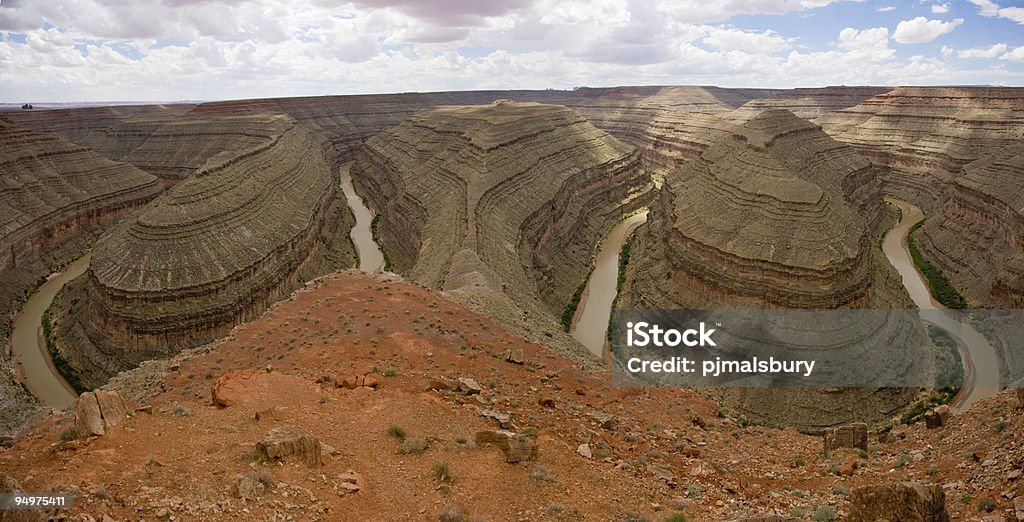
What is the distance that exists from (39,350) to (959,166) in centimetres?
10610

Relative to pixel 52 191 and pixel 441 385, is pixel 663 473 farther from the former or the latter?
pixel 52 191

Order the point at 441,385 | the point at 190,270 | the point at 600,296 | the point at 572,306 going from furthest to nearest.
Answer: the point at 600,296 → the point at 572,306 → the point at 190,270 → the point at 441,385

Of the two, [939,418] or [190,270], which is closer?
[939,418]

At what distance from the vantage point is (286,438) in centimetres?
1402

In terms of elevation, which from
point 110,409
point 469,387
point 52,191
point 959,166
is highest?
point 110,409

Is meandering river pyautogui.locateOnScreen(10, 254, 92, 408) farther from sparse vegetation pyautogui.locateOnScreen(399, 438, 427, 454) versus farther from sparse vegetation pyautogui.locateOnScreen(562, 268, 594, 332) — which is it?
sparse vegetation pyautogui.locateOnScreen(399, 438, 427, 454)

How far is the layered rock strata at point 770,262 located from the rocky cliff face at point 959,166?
8038 millimetres

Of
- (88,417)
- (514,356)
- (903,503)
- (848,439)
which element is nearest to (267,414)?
(88,417)

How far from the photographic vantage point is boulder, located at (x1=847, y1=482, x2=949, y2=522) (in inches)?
420

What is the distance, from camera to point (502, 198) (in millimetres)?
65500

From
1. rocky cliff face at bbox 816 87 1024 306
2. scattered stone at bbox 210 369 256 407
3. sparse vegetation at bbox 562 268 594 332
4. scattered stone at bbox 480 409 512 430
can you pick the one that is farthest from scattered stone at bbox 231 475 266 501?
rocky cliff face at bbox 816 87 1024 306

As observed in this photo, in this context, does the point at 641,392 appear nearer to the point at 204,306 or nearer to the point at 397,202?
the point at 204,306

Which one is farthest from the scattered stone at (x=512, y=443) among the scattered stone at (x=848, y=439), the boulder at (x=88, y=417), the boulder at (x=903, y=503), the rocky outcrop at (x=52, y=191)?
the rocky outcrop at (x=52, y=191)

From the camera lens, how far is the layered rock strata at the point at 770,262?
35500 mm
